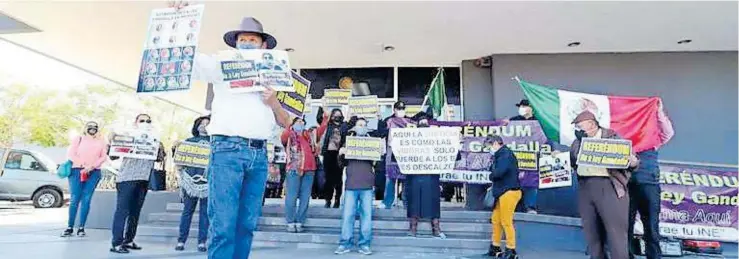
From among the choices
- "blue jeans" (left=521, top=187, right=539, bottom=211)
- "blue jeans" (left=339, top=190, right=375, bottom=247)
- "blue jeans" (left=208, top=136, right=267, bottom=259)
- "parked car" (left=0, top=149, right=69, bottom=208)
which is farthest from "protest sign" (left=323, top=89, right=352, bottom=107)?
"parked car" (left=0, top=149, right=69, bottom=208)

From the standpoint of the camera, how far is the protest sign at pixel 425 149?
5609mm

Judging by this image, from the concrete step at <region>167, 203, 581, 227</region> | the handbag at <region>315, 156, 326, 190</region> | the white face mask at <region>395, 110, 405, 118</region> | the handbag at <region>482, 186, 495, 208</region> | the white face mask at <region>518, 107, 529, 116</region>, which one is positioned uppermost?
the white face mask at <region>518, 107, 529, 116</region>

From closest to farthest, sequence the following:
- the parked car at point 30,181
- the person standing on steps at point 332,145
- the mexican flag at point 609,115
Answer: the mexican flag at point 609,115 → the person standing on steps at point 332,145 → the parked car at point 30,181

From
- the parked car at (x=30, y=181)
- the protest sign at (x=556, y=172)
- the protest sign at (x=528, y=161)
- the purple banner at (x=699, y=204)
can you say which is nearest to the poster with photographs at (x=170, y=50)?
the protest sign at (x=556, y=172)

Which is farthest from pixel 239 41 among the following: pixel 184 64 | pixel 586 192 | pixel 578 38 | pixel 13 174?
pixel 13 174

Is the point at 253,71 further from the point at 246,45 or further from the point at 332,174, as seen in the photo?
the point at 332,174

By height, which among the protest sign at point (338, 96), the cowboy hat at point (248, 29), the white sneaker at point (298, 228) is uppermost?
the protest sign at point (338, 96)

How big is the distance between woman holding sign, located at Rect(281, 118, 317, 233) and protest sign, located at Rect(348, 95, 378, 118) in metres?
1.01

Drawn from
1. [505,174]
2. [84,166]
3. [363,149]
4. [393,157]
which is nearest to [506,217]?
[505,174]

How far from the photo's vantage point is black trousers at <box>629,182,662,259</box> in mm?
4906

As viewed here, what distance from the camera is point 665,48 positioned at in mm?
7742

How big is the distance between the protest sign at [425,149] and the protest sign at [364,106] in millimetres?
999

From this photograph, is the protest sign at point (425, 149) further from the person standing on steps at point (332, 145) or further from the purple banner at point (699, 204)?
the purple banner at point (699, 204)

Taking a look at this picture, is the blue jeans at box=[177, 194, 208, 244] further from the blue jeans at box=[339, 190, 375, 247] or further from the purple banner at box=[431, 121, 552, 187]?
the purple banner at box=[431, 121, 552, 187]
